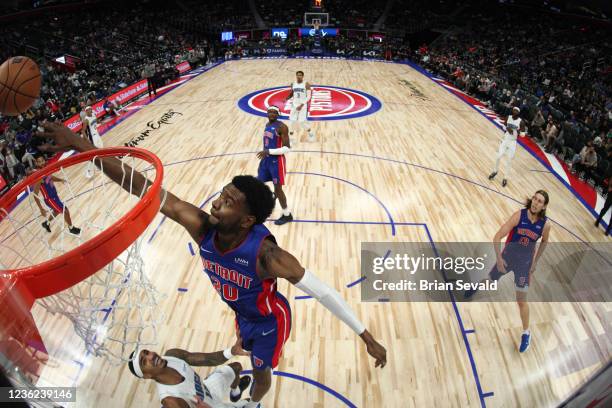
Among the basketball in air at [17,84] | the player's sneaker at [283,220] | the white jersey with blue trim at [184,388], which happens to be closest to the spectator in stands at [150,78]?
the player's sneaker at [283,220]

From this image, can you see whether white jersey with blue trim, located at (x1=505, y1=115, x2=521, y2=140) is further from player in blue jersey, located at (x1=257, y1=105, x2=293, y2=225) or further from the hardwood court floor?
player in blue jersey, located at (x1=257, y1=105, x2=293, y2=225)

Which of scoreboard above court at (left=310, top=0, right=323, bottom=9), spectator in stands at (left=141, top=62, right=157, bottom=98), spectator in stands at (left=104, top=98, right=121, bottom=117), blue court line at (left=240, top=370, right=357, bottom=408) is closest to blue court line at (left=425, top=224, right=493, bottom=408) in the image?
blue court line at (left=240, top=370, right=357, bottom=408)

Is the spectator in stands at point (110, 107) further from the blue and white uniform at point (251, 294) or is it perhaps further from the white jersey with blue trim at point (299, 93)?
the blue and white uniform at point (251, 294)

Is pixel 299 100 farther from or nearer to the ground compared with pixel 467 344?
farther from the ground

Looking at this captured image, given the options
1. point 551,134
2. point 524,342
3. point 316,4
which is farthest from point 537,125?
point 316,4

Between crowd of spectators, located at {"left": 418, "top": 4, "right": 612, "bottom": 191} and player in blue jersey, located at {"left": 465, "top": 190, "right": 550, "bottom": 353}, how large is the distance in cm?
536

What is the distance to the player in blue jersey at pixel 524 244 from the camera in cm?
380

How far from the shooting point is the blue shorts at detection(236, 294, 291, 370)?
2.75 m

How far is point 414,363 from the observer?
3963 mm

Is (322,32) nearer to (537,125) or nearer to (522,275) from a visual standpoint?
(537,125)

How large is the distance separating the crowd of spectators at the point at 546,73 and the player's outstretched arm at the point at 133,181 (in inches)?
343

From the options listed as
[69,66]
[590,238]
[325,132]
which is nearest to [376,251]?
[590,238]

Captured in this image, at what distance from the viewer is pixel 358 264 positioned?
5418 mm

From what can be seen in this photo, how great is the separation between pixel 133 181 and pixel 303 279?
1471mm
